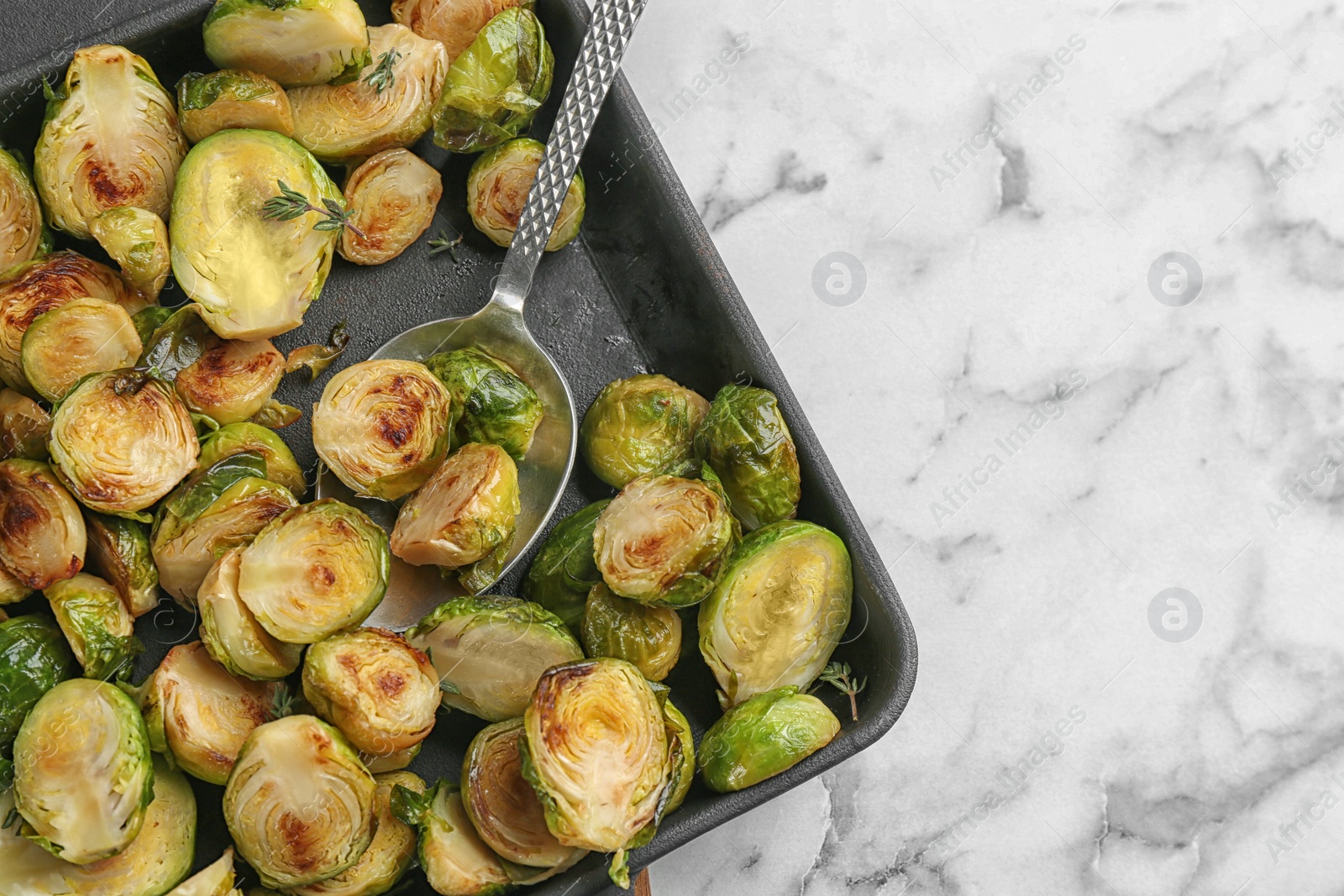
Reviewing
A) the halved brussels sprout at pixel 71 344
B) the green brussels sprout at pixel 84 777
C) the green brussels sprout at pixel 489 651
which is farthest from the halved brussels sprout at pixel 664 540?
the halved brussels sprout at pixel 71 344

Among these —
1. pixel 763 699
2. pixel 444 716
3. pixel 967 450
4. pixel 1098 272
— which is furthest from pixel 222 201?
pixel 1098 272

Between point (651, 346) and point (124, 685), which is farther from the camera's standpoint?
point (651, 346)

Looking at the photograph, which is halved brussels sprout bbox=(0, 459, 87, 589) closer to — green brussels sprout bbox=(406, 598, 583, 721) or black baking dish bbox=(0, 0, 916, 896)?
black baking dish bbox=(0, 0, 916, 896)

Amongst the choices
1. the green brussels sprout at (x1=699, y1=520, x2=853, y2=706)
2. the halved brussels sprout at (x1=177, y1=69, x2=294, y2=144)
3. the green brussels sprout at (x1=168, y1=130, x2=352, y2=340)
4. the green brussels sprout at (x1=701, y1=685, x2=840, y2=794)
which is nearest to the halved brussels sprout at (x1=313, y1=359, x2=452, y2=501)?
the green brussels sprout at (x1=168, y1=130, x2=352, y2=340)

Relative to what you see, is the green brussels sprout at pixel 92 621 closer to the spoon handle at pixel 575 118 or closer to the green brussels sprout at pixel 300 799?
the green brussels sprout at pixel 300 799


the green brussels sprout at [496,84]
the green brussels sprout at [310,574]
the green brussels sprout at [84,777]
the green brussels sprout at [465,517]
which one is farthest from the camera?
the green brussels sprout at [496,84]

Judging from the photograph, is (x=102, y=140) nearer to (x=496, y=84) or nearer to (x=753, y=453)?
(x=496, y=84)

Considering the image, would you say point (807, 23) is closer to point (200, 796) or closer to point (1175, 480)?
point (1175, 480)
